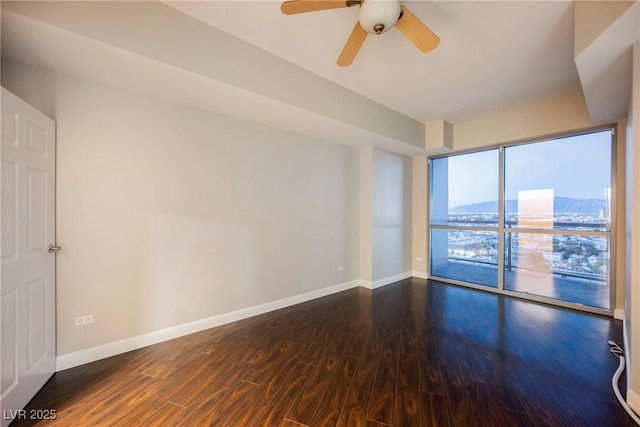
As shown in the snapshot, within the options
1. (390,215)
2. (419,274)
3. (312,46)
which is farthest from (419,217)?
(312,46)

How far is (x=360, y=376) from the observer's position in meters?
2.12

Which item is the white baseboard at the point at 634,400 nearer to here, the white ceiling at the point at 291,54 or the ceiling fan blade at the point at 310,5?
the white ceiling at the point at 291,54

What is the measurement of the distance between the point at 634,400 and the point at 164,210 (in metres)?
4.10

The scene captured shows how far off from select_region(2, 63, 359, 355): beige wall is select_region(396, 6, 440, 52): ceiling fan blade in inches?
82.2

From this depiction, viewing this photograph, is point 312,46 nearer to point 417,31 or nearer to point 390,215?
point 417,31

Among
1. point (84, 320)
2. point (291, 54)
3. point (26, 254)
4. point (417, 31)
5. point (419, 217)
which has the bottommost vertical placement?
point (84, 320)

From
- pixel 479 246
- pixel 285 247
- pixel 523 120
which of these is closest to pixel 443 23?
pixel 523 120

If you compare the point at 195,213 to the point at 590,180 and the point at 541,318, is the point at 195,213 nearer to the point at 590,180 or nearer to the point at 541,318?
the point at 541,318

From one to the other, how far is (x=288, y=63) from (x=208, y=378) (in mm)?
3090

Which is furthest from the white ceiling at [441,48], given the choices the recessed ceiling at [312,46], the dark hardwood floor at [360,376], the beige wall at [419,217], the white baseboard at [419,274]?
the white baseboard at [419,274]

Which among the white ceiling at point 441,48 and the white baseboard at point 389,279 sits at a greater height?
the white ceiling at point 441,48

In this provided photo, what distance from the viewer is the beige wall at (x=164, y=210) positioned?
7.34 ft

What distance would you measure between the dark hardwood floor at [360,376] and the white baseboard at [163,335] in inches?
3.3

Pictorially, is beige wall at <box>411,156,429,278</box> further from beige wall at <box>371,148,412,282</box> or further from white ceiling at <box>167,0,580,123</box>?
white ceiling at <box>167,0,580,123</box>
